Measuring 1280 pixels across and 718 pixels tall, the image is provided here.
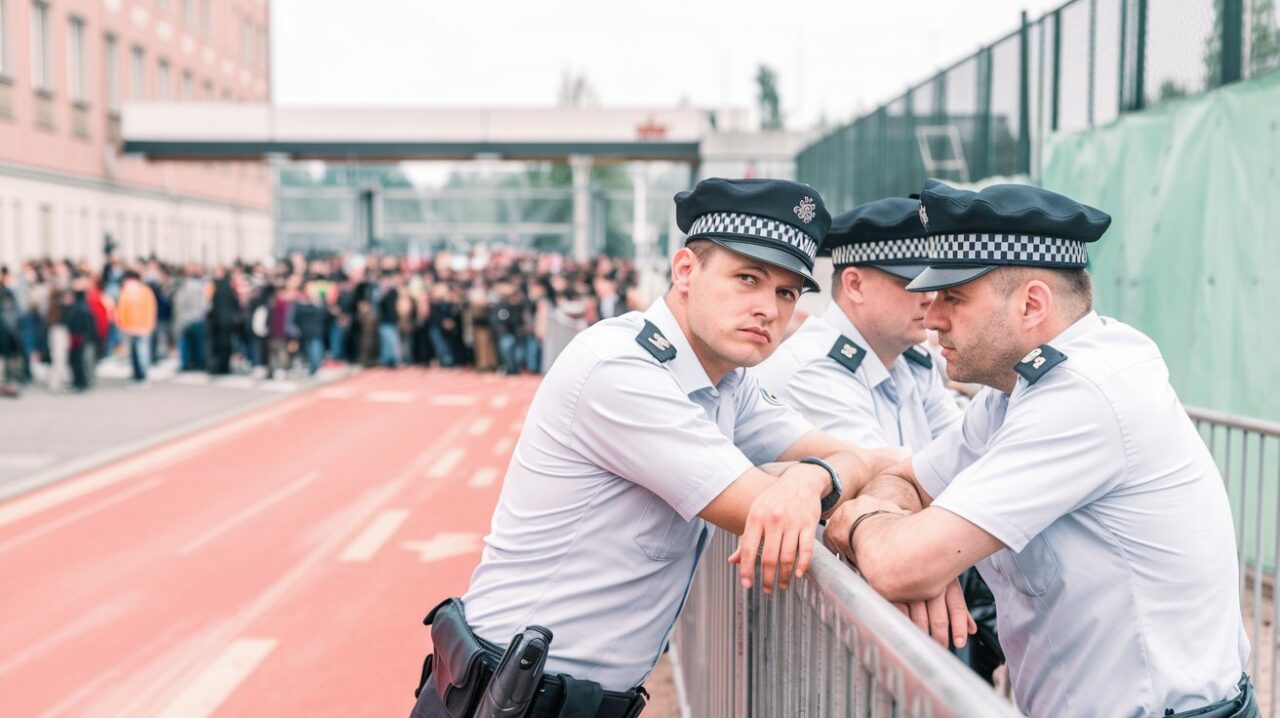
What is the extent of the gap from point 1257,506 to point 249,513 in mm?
7716

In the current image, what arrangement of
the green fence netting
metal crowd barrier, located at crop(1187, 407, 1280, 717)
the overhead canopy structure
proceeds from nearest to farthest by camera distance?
metal crowd barrier, located at crop(1187, 407, 1280, 717) → the green fence netting → the overhead canopy structure

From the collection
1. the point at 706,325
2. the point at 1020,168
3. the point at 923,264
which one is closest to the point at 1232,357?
the point at 1020,168

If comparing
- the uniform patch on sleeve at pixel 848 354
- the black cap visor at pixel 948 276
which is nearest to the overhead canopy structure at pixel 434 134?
the uniform patch on sleeve at pixel 848 354

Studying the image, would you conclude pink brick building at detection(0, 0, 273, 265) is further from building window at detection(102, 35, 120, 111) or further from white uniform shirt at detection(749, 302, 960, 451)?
white uniform shirt at detection(749, 302, 960, 451)

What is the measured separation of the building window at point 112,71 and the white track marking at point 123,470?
23.6 meters

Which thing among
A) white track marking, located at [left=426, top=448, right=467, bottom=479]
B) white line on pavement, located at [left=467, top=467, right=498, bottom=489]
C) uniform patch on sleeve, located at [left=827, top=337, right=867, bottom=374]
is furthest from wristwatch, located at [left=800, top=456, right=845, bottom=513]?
white track marking, located at [left=426, top=448, right=467, bottom=479]

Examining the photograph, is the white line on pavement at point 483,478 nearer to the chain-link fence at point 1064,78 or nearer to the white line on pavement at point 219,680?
the white line on pavement at point 219,680

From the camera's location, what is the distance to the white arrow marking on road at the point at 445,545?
330 inches

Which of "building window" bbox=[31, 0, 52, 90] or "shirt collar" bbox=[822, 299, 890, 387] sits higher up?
"building window" bbox=[31, 0, 52, 90]

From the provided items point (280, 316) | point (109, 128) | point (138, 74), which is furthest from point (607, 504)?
point (138, 74)

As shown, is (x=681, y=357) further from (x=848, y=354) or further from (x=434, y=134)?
(x=434, y=134)

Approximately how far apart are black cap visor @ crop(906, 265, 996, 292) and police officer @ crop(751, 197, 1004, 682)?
895 mm

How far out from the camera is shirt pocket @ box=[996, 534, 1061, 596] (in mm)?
2420

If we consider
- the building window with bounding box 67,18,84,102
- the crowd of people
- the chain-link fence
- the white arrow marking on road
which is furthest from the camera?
the building window with bounding box 67,18,84,102
